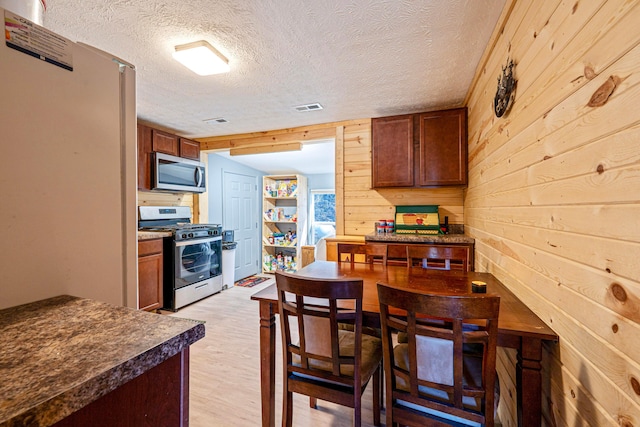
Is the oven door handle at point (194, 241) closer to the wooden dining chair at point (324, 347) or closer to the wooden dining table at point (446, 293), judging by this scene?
the wooden dining table at point (446, 293)

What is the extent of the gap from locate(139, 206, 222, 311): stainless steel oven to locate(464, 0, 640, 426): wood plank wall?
3301 millimetres

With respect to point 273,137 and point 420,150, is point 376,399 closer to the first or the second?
point 420,150

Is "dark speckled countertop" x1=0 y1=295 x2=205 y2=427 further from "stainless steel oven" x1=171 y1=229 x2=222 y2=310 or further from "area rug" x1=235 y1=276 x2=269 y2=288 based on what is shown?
"area rug" x1=235 y1=276 x2=269 y2=288

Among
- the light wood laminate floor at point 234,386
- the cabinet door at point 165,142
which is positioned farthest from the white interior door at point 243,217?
the light wood laminate floor at point 234,386

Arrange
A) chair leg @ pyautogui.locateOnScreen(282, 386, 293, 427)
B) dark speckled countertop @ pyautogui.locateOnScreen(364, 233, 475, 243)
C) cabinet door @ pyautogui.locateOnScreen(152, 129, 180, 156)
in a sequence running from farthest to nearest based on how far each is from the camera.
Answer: cabinet door @ pyautogui.locateOnScreen(152, 129, 180, 156) < dark speckled countertop @ pyautogui.locateOnScreen(364, 233, 475, 243) < chair leg @ pyautogui.locateOnScreen(282, 386, 293, 427)

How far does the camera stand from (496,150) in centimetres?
186

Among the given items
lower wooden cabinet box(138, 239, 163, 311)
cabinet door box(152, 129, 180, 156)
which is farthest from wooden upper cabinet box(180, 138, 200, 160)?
lower wooden cabinet box(138, 239, 163, 311)

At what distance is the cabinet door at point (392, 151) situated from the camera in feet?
10.1

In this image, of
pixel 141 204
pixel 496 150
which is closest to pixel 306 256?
pixel 141 204

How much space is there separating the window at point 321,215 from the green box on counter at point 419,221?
275 centimetres

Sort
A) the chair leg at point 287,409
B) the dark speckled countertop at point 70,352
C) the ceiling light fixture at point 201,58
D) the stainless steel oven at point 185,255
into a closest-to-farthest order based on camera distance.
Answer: the dark speckled countertop at point 70,352 < the chair leg at point 287,409 < the ceiling light fixture at point 201,58 < the stainless steel oven at point 185,255

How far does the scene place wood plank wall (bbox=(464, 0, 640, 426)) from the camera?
71 centimetres

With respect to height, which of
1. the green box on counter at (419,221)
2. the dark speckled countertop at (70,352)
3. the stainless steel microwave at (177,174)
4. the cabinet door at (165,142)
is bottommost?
the dark speckled countertop at (70,352)

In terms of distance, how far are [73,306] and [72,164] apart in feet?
1.52
